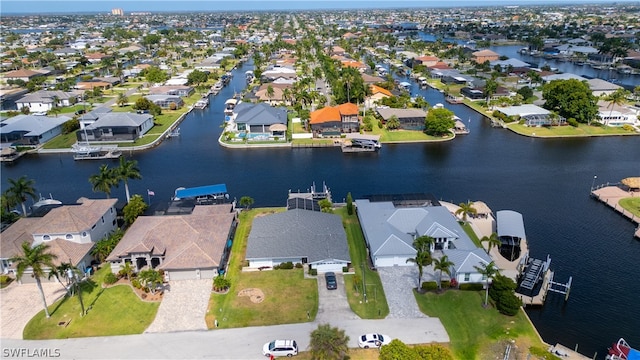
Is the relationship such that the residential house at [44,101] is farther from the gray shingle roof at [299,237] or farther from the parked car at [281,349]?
the parked car at [281,349]

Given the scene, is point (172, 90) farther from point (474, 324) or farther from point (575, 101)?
point (474, 324)

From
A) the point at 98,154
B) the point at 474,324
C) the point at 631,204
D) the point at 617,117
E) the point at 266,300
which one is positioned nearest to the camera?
the point at 474,324

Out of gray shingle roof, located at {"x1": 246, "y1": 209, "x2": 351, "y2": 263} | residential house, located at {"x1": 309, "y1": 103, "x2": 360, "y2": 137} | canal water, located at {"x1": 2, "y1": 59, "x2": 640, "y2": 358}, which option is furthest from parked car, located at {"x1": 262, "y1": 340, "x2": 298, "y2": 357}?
residential house, located at {"x1": 309, "y1": 103, "x2": 360, "y2": 137}

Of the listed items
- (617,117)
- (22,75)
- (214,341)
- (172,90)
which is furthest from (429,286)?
(22,75)

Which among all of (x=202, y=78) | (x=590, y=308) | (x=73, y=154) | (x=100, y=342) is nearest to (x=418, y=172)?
(x=590, y=308)

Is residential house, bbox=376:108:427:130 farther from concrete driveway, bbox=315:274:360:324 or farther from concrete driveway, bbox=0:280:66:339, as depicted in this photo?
concrete driveway, bbox=0:280:66:339

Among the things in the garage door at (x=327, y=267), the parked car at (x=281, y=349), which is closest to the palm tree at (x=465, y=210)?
the garage door at (x=327, y=267)
